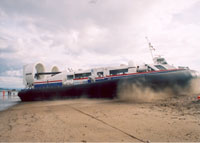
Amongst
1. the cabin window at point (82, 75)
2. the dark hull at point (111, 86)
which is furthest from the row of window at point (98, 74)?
the dark hull at point (111, 86)

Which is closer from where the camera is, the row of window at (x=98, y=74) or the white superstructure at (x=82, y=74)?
the white superstructure at (x=82, y=74)

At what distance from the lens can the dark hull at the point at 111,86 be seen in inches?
209

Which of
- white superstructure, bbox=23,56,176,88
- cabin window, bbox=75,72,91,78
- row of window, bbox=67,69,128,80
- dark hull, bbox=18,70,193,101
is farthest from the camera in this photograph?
cabin window, bbox=75,72,91,78

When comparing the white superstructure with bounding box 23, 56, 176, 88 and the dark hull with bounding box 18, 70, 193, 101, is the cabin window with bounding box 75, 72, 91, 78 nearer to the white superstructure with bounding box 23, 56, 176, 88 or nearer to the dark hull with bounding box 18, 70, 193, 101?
the white superstructure with bounding box 23, 56, 176, 88

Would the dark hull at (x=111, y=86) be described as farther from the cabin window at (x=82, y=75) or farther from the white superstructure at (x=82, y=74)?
the cabin window at (x=82, y=75)

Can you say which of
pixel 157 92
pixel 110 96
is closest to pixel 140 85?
pixel 157 92

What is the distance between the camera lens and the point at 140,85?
540cm

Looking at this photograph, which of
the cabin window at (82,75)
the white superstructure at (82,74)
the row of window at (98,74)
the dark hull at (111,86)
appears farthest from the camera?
the cabin window at (82,75)

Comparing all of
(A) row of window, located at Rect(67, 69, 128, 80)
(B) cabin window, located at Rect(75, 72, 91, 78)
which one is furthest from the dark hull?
(B) cabin window, located at Rect(75, 72, 91, 78)

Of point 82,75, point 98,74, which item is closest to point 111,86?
point 98,74

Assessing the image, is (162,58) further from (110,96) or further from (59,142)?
(59,142)

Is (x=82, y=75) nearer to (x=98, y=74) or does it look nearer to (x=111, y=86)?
(x=98, y=74)

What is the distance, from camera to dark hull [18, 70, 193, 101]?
532cm

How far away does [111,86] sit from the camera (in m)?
6.12
